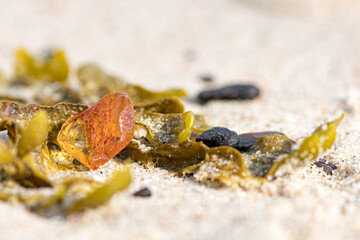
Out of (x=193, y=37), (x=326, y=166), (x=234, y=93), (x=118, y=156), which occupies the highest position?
(x=193, y=37)

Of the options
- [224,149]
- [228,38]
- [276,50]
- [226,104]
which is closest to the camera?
[224,149]

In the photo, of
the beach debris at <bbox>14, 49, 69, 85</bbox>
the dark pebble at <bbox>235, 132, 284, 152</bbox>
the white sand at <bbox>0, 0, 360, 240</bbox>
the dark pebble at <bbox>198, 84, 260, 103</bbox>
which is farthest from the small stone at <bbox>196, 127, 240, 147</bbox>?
the beach debris at <bbox>14, 49, 69, 85</bbox>

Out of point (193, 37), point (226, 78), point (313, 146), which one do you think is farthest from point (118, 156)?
point (193, 37)

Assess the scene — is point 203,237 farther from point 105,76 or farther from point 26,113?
point 105,76

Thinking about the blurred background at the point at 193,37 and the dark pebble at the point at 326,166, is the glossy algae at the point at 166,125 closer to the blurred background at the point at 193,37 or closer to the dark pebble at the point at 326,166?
the dark pebble at the point at 326,166

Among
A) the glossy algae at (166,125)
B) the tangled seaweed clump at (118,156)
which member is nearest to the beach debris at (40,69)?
the tangled seaweed clump at (118,156)

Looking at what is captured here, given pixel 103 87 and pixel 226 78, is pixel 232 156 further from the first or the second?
pixel 226 78

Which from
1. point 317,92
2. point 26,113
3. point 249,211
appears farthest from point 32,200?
point 317,92
